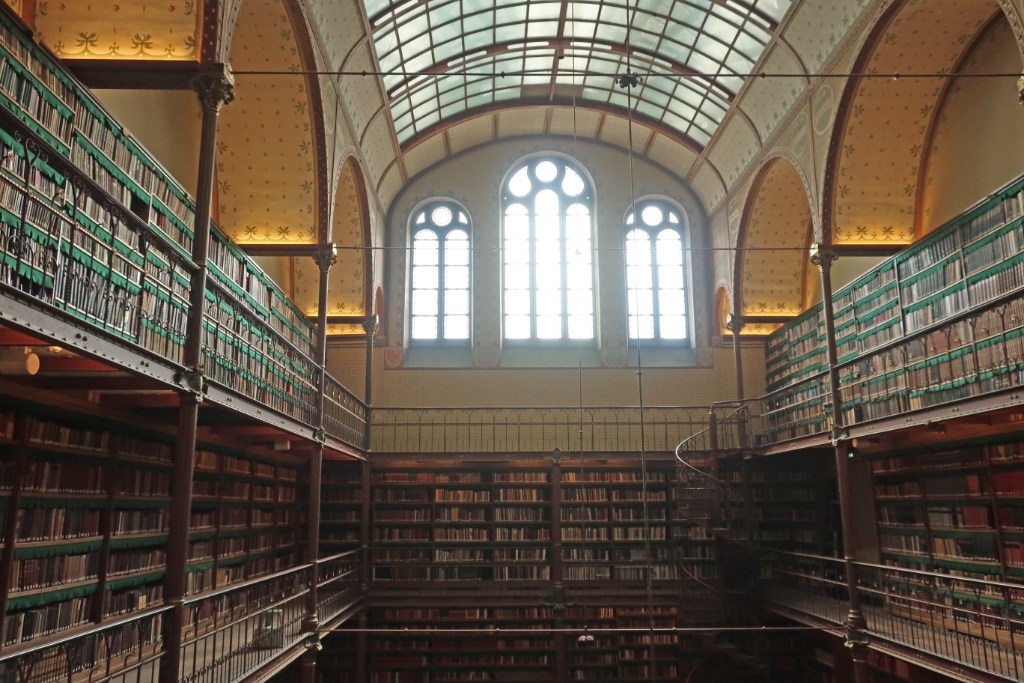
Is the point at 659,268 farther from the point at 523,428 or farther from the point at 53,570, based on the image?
the point at 53,570

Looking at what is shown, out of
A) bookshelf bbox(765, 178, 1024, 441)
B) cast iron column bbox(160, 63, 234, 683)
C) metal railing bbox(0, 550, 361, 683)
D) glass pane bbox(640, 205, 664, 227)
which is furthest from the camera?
glass pane bbox(640, 205, 664, 227)

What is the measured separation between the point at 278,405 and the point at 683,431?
29.6 feet

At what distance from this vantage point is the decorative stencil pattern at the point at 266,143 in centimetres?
932

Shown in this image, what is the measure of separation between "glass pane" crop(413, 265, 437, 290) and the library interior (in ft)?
0.28

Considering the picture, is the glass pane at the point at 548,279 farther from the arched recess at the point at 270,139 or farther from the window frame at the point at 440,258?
the arched recess at the point at 270,139

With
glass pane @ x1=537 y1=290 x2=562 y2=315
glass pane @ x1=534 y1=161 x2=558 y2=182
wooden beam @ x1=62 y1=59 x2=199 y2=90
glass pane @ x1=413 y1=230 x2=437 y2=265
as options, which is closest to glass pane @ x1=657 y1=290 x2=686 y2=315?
glass pane @ x1=537 y1=290 x2=562 y2=315

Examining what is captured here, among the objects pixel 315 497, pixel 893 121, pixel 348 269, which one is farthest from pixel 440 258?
pixel 893 121

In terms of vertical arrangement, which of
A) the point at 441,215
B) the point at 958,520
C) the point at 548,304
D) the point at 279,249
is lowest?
the point at 958,520

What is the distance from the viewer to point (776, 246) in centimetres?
1503

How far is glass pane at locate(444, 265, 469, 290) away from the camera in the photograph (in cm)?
1661

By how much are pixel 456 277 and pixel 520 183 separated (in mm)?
2469

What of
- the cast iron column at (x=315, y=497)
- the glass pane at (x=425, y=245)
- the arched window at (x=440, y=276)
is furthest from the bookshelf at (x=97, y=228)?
the glass pane at (x=425, y=245)

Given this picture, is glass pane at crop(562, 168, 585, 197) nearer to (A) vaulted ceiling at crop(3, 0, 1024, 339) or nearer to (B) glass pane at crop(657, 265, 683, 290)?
(A) vaulted ceiling at crop(3, 0, 1024, 339)

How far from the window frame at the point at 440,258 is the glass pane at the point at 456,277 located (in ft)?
0.15
